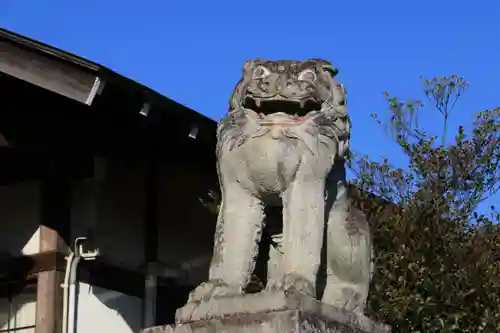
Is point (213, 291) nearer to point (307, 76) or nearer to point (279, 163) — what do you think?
point (279, 163)

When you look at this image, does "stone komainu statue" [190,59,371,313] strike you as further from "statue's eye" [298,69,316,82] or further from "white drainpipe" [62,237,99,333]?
"white drainpipe" [62,237,99,333]

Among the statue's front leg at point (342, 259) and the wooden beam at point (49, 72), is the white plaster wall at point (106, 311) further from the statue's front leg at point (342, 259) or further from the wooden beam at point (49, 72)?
the statue's front leg at point (342, 259)

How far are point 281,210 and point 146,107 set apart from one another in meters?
2.49

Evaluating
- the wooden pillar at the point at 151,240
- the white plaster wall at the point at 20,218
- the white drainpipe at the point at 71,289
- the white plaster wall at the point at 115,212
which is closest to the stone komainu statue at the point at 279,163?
the white drainpipe at the point at 71,289

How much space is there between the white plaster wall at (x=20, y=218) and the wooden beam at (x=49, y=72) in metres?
1.48

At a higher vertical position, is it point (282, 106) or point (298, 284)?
point (282, 106)

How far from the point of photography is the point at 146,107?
702 cm

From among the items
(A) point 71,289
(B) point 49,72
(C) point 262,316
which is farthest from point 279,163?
(A) point 71,289

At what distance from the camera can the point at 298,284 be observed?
14.2 ft

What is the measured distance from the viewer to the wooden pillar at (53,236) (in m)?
7.79

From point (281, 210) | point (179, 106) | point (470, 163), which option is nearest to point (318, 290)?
point (281, 210)

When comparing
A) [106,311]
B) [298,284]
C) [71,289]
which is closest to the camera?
[298,284]

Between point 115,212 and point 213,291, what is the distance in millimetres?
3960

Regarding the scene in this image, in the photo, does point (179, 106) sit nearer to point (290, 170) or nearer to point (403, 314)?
point (403, 314)
